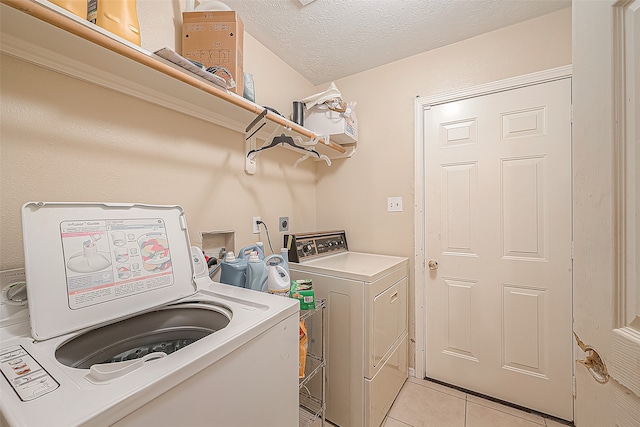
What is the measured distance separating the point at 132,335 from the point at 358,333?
3.40 ft

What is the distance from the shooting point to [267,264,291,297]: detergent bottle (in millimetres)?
1216

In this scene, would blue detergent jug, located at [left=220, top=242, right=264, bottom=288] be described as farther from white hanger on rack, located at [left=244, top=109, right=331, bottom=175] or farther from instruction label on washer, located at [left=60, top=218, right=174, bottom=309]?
white hanger on rack, located at [left=244, top=109, right=331, bottom=175]

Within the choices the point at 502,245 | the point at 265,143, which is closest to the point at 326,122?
the point at 265,143

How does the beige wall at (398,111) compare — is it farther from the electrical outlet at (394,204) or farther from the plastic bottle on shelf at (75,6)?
the plastic bottle on shelf at (75,6)

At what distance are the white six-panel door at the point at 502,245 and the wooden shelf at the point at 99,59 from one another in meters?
1.42

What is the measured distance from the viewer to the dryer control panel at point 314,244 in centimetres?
173

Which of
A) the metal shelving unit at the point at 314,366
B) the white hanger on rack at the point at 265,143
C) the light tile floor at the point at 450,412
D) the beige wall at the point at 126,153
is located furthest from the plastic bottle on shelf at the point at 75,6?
the light tile floor at the point at 450,412

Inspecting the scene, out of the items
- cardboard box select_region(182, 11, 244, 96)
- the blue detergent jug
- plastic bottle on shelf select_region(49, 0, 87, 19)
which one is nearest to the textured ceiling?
cardboard box select_region(182, 11, 244, 96)

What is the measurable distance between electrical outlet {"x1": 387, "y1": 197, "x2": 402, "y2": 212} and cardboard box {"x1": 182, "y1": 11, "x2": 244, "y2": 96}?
4.53ft

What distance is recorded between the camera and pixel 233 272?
1.26 metres

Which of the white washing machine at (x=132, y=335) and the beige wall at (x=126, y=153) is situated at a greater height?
the beige wall at (x=126, y=153)

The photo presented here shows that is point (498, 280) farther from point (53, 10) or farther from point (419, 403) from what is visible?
point (53, 10)

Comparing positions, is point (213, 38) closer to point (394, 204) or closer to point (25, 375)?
point (25, 375)

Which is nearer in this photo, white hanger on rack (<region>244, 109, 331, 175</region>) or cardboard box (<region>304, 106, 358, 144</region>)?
white hanger on rack (<region>244, 109, 331, 175</region>)
